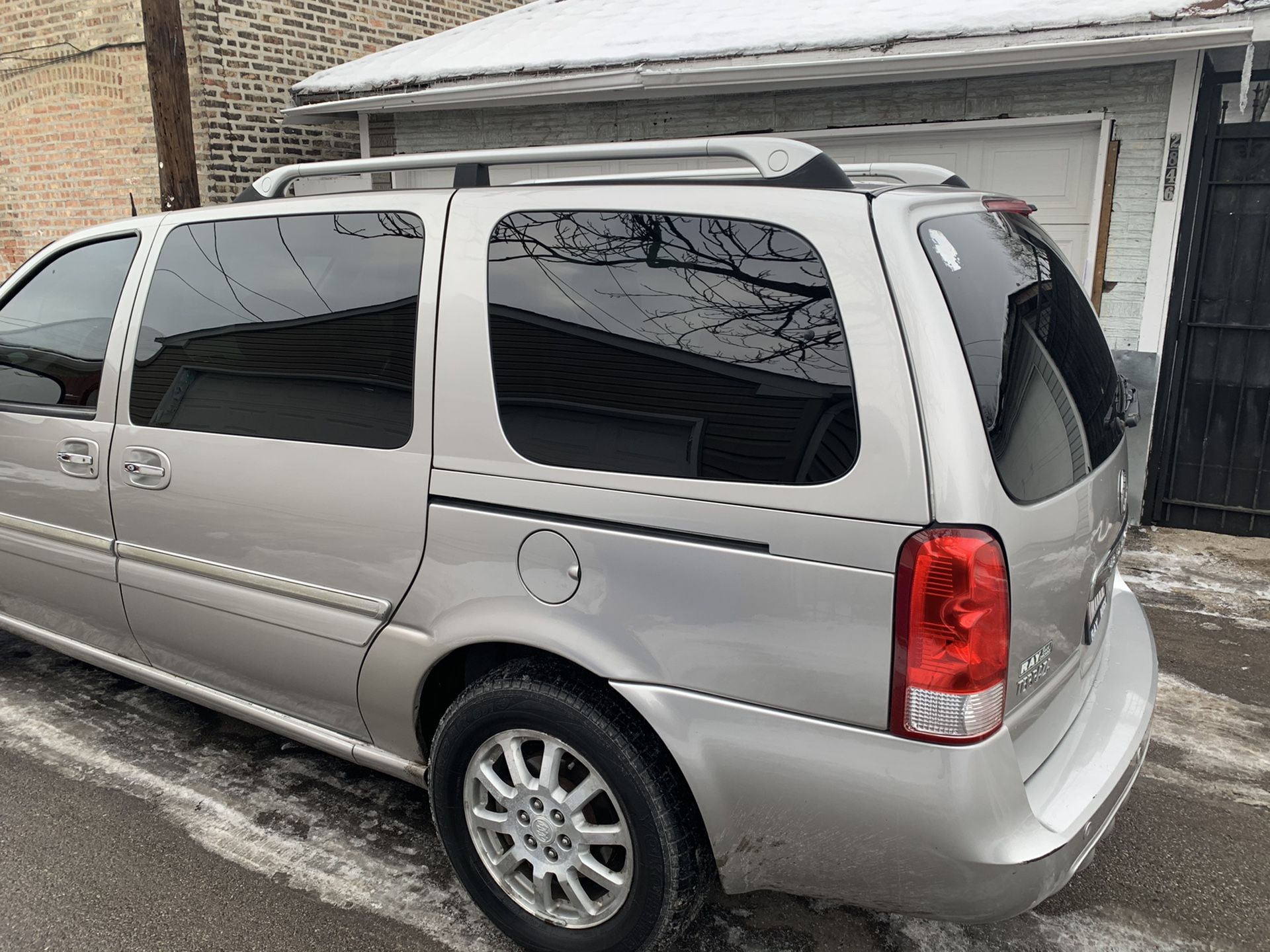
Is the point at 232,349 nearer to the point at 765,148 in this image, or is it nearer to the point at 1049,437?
the point at 765,148

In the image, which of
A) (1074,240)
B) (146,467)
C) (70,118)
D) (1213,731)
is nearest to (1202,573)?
(1213,731)

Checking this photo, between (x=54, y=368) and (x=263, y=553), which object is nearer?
(x=263, y=553)

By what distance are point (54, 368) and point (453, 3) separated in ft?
31.5

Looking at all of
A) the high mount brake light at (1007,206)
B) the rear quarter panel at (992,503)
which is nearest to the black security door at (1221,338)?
the high mount brake light at (1007,206)

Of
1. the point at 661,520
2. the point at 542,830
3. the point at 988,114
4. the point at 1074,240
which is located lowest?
the point at 542,830

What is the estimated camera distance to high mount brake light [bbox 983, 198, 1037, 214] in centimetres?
236

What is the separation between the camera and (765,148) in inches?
83.9

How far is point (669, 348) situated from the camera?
81.1 inches

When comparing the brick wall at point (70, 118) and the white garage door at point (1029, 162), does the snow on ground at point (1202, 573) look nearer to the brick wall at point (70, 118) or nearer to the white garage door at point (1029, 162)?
the white garage door at point (1029, 162)

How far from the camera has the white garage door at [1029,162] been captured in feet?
19.8

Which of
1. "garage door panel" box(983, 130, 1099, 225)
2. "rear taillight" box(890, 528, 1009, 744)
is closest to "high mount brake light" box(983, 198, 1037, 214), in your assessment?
"rear taillight" box(890, 528, 1009, 744)

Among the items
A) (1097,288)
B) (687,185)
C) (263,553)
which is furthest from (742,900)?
(1097,288)

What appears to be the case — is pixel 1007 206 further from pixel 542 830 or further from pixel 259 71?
pixel 259 71

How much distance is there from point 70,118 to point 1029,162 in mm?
8772
